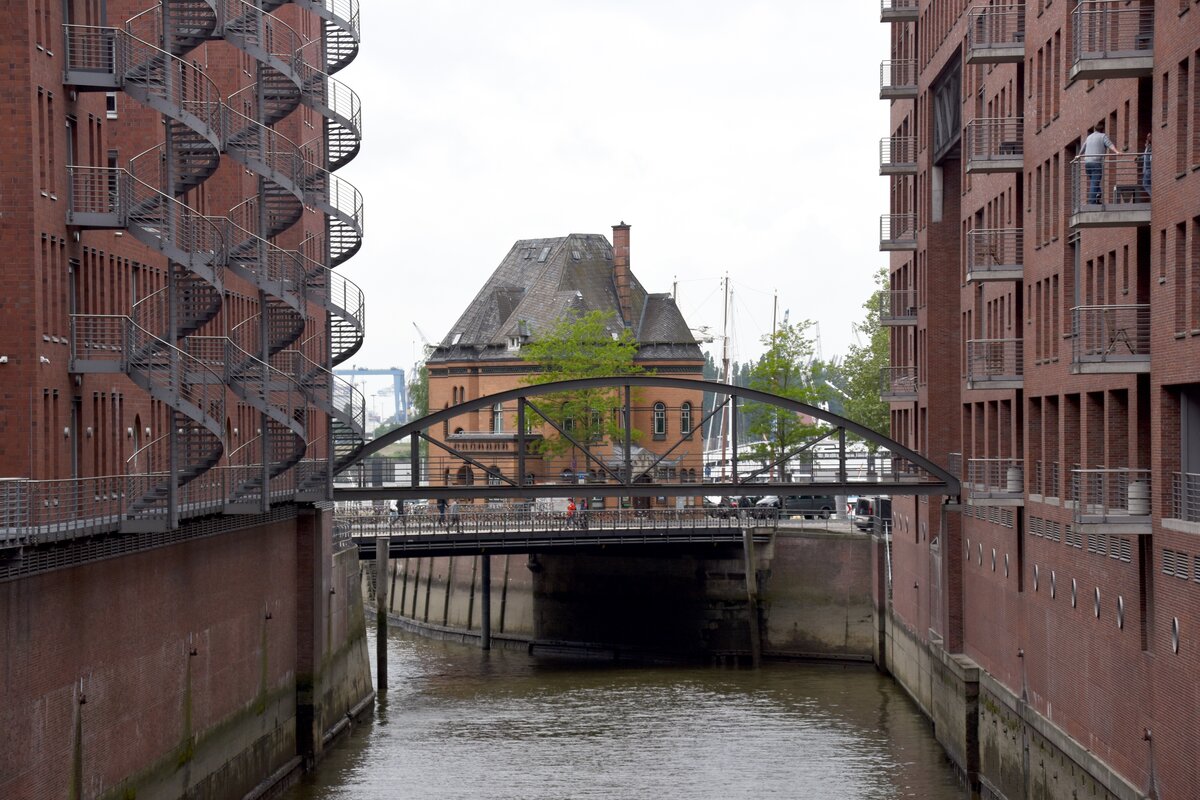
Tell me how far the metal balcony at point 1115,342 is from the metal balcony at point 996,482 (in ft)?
28.3

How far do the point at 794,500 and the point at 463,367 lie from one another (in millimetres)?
→ 22652

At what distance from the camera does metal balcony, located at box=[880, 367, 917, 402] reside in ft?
176

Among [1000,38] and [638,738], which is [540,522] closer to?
[638,738]

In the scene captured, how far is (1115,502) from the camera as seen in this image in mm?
30406

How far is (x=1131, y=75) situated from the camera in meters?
29.4

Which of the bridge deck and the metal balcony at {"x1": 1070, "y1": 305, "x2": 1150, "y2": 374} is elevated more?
the metal balcony at {"x1": 1070, "y1": 305, "x2": 1150, "y2": 374}

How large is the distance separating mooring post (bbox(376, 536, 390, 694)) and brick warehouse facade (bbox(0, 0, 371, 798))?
8.42 metres

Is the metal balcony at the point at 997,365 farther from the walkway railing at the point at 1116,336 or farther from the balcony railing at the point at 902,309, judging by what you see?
the balcony railing at the point at 902,309

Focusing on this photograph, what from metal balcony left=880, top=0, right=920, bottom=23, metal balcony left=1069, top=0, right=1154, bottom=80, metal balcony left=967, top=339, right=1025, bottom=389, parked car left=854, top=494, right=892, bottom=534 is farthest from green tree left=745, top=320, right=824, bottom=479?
metal balcony left=1069, top=0, right=1154, bottom=80

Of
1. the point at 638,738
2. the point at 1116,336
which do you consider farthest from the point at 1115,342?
A: the point at 638,738

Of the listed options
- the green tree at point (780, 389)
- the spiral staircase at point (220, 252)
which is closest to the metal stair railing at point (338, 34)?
the spiral staircase at point (220, 252)

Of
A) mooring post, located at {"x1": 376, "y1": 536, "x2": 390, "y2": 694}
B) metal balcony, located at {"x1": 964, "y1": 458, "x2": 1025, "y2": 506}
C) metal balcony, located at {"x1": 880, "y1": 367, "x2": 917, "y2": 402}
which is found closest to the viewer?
metal balcony, located at {"x1": 964, "y1": 458, "x2": 1025, "y2": 506}

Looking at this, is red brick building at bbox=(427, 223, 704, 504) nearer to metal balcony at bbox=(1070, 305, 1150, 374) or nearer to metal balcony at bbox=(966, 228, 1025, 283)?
metal balcony at bbox=(966, 228, 1025, 283)

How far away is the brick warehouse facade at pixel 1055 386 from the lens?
91.6 ft
